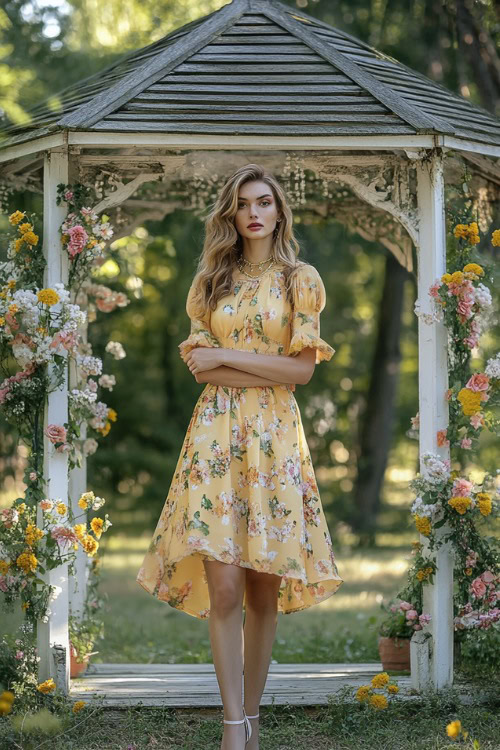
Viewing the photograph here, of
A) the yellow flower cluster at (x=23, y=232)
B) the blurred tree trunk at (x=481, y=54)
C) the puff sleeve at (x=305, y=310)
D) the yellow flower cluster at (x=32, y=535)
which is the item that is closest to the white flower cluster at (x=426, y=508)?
the puff sleeve at (x=305, y=310)

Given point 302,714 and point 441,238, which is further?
point 441,238

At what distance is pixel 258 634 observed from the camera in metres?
3.93

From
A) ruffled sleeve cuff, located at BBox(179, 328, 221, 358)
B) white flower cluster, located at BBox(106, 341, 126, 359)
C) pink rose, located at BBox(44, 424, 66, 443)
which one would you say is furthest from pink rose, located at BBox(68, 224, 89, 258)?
white flower cluster, located at BBox(106, 341, 126, 359)

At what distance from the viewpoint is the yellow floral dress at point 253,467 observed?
385 cm

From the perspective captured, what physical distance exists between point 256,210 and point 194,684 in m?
2.51

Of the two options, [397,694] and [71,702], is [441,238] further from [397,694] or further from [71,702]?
[71,702]

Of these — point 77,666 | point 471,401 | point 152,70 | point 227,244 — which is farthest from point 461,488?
point 152,70

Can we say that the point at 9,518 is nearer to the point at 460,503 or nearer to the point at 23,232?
the point at 23,232

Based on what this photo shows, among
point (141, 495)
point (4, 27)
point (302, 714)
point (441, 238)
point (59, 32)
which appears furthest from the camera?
point (141, 495)

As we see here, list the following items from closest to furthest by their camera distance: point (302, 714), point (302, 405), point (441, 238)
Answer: point (302, 714), point (441, 238), point (302, 405)

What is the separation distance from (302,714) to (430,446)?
54.4 inches

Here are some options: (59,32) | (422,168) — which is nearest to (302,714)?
(422,168)

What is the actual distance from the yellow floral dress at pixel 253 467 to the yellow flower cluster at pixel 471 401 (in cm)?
93

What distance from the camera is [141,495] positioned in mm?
16406
